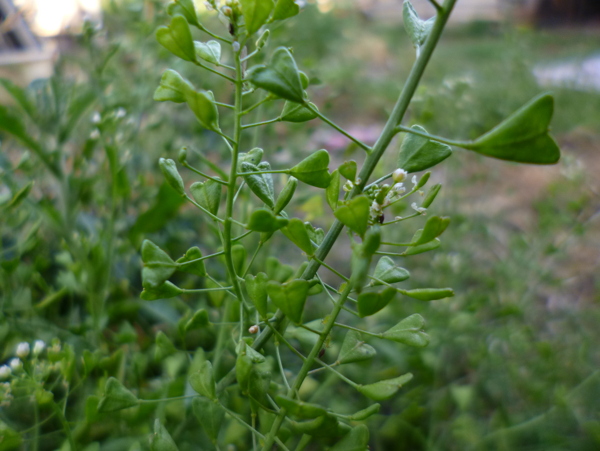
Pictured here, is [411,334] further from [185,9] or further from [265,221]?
[185,9]

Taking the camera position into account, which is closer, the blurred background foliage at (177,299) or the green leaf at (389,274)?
the green leaf at (389,274)

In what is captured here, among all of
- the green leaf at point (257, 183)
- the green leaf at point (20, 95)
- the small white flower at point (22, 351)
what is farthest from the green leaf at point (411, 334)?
the green leaf at point (20, 95)

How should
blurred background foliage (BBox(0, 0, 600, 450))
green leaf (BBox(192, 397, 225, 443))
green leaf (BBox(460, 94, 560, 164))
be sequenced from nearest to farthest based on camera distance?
green leaf (BBox(460, 94, 560, 164))
green leaf (BBox(192, 397, 225, 443))
blurred background foliage (BBox(0, 0, 600, 450))

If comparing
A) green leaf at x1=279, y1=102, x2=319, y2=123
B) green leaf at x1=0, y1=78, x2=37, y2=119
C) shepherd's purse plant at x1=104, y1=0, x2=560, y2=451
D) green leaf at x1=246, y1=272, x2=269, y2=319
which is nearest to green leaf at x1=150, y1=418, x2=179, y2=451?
shepherd's purse plant at x1=104, y1=0, x2=560, y2=451

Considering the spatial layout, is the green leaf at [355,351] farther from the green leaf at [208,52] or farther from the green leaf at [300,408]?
the green leaf at [208,52]

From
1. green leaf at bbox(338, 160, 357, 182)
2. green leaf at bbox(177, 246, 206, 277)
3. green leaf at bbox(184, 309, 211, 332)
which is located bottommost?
green leaf at bbox(184, 309, 211, 332)

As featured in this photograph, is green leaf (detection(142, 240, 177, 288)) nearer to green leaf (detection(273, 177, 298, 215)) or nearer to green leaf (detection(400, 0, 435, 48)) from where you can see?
green leaf (detection(273, 177, 298, 215))

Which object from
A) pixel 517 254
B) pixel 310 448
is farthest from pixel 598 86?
pixel 310 448
